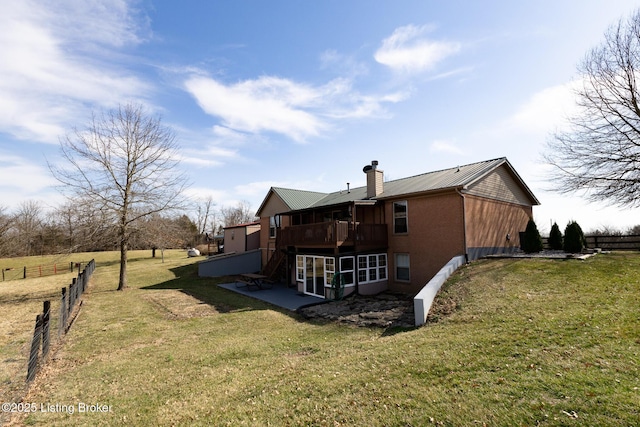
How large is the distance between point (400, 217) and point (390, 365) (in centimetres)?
1168

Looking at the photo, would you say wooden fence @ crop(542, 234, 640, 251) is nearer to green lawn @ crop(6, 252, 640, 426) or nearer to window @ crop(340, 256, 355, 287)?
green lawn @ crop(6, 252, 640, 426)

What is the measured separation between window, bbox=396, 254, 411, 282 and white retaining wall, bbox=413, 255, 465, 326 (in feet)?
10.5

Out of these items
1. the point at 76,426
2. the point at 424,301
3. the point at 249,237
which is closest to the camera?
the point at 76,426

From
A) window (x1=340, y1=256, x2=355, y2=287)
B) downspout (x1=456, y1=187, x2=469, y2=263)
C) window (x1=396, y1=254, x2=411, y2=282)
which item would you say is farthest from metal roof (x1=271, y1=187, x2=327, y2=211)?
downspout (x1=456, y1=187, x2=469, y2=263)

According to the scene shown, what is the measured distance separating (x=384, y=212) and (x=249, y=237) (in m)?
15.8

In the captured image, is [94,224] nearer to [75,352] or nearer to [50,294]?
[50,294]

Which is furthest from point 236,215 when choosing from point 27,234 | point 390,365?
point 390,365

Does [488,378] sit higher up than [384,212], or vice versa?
[384,212]

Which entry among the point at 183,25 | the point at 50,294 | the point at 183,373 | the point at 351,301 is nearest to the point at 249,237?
the point at 50,294

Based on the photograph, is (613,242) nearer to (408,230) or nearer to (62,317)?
(408,230)

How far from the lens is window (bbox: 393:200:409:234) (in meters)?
17.2

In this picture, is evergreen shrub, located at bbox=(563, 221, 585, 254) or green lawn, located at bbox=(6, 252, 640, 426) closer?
green lawn, located at bbox=(6, 252, 640, 426)

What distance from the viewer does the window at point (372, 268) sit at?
1681cm

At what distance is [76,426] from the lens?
205 inches
